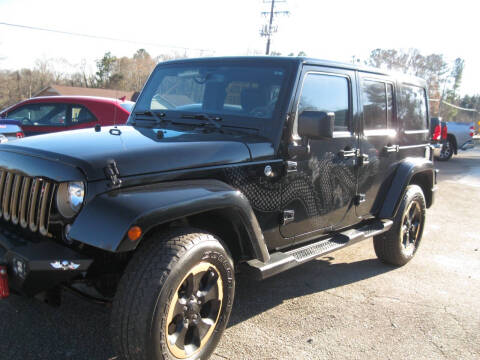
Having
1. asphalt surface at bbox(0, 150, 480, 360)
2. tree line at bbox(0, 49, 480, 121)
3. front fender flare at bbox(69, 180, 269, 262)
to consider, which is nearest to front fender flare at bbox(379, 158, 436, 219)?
asphalt surface at bbox(0, 150, 480, 360)

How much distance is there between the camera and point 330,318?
337 cm

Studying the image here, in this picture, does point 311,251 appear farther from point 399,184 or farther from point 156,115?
point 156,115

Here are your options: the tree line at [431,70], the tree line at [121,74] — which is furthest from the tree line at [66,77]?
the tree line at [431,70]

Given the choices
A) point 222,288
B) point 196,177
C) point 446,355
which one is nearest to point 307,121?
point 196,177

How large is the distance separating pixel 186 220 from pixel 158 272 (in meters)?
0.51

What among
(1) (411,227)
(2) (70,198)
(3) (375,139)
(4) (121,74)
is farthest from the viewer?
(4) (121,74)

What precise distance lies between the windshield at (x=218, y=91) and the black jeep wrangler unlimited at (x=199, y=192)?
0.04ft

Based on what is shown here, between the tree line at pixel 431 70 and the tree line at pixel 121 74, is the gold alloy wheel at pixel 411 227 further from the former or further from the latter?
the tree line at pixel 431 70

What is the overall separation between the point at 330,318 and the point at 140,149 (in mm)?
2044

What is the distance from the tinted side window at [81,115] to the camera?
801 centimetres

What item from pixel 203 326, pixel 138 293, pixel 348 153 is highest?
pixel 348 153

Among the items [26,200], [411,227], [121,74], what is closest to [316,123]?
[26,200]

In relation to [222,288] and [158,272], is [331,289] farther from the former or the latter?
[158,272]

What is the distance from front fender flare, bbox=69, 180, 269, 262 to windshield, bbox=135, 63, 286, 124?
88 centimetres
